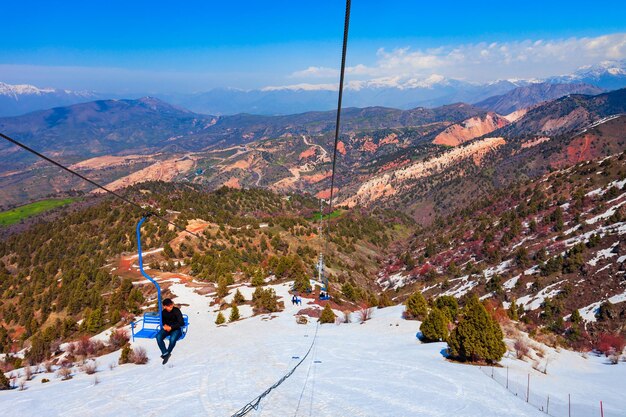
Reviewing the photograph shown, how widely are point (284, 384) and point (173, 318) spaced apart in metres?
6.83

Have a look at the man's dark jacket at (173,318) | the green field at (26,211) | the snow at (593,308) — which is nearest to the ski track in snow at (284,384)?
the man's dark jacket at (173,318)

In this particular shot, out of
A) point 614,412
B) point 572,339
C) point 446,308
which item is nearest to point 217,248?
point 446,308

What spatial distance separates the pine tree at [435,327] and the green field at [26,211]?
19932cm

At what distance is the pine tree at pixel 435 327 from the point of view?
2817cm

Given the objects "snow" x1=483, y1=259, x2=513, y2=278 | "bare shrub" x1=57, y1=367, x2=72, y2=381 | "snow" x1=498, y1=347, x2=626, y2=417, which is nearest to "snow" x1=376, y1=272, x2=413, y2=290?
"snow" x1=483, y1=259, x2=513, y2=278

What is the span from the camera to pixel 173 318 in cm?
1444

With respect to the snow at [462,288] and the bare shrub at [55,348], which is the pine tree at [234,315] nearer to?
the bare shrub at [55,348]

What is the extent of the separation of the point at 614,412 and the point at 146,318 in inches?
811

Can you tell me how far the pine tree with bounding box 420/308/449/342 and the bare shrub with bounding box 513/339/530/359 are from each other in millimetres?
4525

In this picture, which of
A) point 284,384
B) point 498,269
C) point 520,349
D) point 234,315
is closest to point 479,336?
point 520,349

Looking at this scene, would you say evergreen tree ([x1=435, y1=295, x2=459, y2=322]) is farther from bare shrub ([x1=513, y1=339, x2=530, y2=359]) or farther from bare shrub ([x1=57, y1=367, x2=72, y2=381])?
bare shrub ([x1=57, y1=367, x2=72, y2=381])

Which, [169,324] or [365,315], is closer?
[169,324]

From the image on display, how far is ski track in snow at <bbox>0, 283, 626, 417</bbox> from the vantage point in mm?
15422

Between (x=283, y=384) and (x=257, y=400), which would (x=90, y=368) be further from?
(x=257, y=400)
